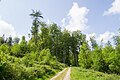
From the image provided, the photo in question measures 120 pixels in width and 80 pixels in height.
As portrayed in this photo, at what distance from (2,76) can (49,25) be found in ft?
300

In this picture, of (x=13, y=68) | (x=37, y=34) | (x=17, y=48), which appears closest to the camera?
(x=13, y=68)

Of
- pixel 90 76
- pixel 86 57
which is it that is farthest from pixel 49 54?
pixel 90 76

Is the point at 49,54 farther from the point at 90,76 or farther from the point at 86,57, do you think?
the point at 90,76

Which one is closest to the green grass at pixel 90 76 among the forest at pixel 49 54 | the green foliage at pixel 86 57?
the forest at pixel 49 54

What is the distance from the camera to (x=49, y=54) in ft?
211

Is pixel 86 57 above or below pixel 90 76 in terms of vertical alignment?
above

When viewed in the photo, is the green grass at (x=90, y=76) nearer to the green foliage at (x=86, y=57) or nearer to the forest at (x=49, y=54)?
the forest at (x=49, y=54)

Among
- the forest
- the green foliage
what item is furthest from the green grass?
the green foliage

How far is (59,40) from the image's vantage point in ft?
373

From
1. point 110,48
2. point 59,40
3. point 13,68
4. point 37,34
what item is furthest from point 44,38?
point 13,68

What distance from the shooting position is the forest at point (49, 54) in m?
27.4

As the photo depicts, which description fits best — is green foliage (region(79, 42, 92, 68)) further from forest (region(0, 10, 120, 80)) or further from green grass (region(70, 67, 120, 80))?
green grass (region(70, 67, 120, 80))

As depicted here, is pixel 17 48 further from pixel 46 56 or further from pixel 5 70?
pixel 5 70

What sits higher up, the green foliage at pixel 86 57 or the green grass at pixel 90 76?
the green foliage at pixel 86 57
